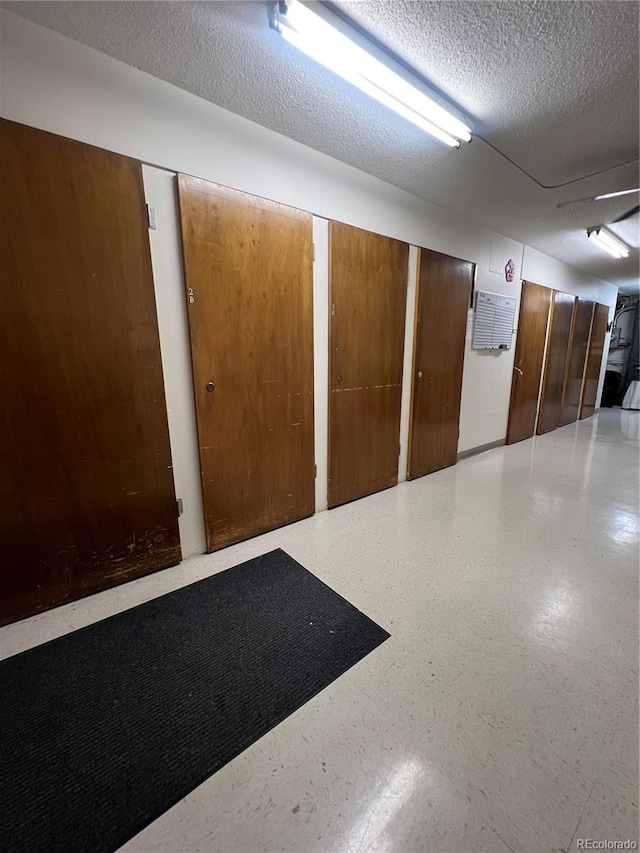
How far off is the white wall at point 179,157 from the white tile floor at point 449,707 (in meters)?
0.86

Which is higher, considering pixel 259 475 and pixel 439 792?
pixel 259 475

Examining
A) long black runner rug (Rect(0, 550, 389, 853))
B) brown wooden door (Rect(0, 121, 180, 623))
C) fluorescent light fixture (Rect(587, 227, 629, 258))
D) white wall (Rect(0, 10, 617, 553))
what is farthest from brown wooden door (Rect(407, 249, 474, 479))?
brown wooden door (Rect(0, 121, 180, 623))

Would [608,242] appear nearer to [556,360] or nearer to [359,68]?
[556,360]

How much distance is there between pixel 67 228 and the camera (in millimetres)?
1498

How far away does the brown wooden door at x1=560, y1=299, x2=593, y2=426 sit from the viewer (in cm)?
547

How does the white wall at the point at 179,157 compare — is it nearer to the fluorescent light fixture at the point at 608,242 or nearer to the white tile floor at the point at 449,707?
the white tile floor at the point at 449,707

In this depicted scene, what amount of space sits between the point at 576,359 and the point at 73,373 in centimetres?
722

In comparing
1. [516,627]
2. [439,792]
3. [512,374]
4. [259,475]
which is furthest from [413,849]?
[512,374]

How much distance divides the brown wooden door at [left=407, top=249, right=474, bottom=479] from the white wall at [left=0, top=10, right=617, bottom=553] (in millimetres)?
229

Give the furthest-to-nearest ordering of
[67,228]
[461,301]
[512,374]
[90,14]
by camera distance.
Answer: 1. [512,374]
2. [461,301]
3. [67,228]
4. [90,14]

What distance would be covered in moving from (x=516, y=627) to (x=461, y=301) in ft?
9.85

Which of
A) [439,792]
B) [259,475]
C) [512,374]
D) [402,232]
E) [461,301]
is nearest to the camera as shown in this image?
[439,792]

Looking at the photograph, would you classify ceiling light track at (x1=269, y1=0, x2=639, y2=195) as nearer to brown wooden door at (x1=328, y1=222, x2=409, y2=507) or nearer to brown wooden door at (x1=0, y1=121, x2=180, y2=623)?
brown wooden door at (x1=328, y1=222, x2=409, y2=507)

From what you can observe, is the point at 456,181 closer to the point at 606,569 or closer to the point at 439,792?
the point at 606,569
